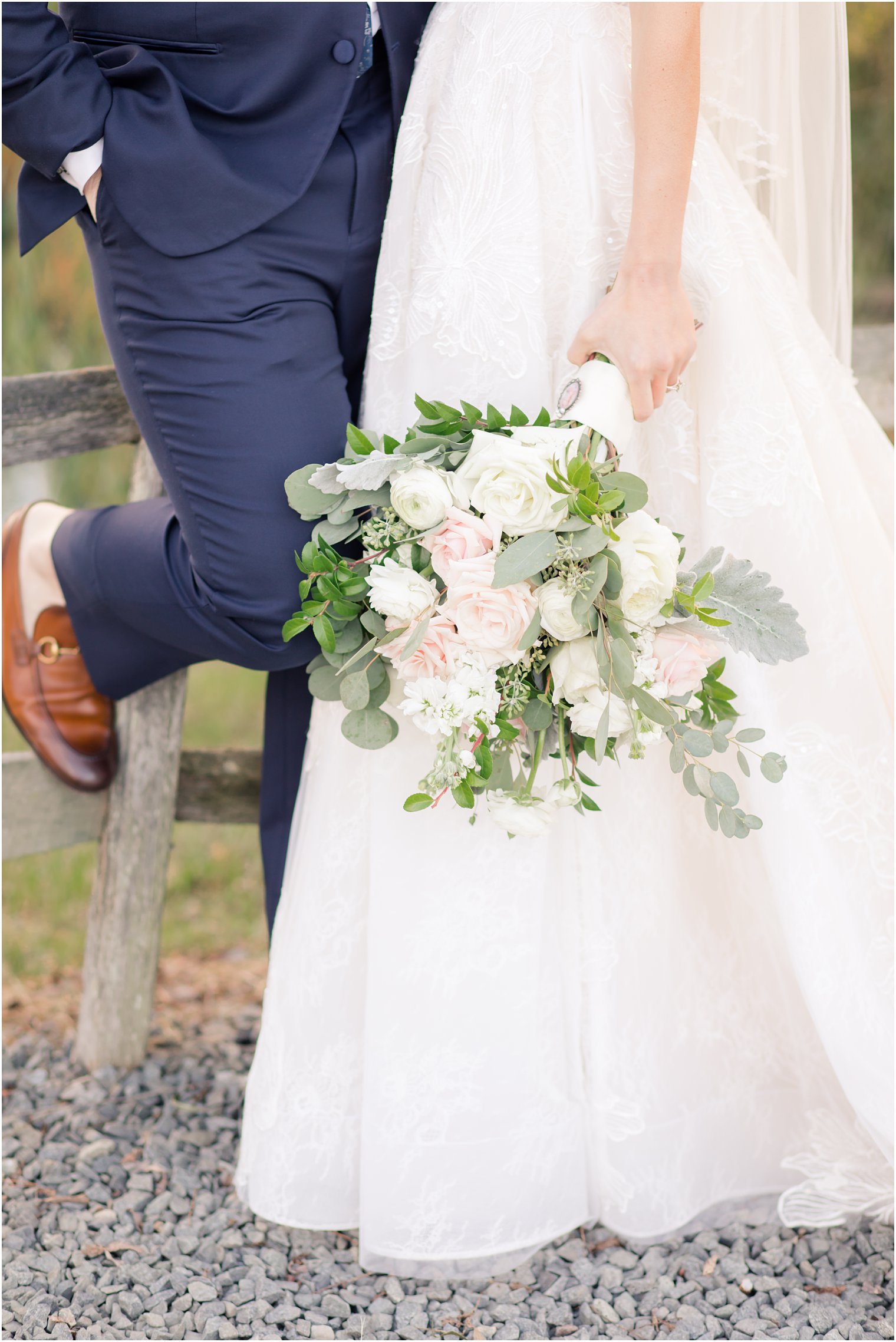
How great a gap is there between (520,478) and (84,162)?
760 mm

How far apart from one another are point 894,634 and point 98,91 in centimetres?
129

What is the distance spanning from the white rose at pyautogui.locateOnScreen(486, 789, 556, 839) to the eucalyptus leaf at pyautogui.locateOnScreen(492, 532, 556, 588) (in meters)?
0.29

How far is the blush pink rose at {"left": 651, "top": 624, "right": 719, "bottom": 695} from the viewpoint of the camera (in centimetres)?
136

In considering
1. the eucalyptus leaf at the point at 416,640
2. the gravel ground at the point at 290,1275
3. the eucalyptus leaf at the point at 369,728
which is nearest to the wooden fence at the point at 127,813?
the gravel ground at the point at 290,1275

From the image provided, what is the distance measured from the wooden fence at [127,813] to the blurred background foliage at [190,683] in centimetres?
55

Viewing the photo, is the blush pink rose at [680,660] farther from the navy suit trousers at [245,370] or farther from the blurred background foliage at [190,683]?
the blurred background foliage at [190,683]

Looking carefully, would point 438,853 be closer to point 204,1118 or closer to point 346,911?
point 346,911

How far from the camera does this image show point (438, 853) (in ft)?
5.19

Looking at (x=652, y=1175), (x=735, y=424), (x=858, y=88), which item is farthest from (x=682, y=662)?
(x=858, y=88)

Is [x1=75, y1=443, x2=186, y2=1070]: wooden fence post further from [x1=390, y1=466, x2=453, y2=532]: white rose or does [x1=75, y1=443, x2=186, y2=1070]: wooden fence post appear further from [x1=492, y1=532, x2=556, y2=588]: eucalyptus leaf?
[x1=492, y1=532, x2=556, y2=588]: eucalyptus leaf

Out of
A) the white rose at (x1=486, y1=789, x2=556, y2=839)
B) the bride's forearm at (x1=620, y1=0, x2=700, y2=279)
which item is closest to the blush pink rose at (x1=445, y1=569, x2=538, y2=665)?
the white rose at (x1=486, y1=789, x2=556, y2=839)

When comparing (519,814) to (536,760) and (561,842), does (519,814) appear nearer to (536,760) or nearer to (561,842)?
(536,760)

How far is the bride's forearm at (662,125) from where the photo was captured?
1.41 metres

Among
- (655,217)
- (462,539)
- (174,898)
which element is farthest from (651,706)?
(174,898)
